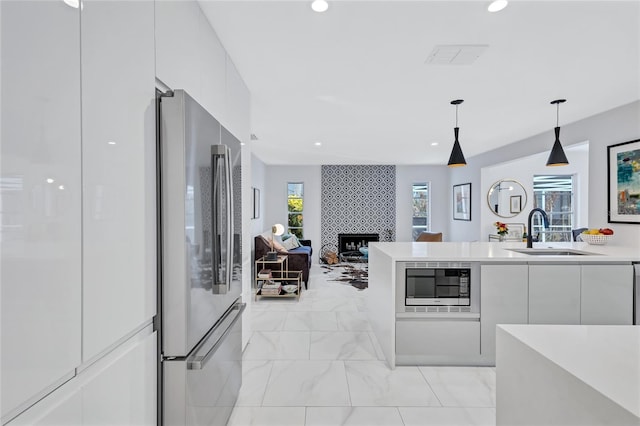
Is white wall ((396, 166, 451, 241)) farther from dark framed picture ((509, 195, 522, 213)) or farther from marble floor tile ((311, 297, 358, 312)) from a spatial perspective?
marble floor tile ((311, 297, 358, 312))

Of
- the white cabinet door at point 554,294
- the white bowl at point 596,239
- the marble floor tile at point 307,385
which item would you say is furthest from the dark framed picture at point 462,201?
the marble floor tile at point 307,385

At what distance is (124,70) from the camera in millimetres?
1149

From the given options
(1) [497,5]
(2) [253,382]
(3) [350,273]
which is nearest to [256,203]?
(3) [350,273]

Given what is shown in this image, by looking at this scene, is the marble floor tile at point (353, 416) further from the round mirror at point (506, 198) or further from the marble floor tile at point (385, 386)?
the round mirror at point (506, 198)

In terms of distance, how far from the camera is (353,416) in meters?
2.02

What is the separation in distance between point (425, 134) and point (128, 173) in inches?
183

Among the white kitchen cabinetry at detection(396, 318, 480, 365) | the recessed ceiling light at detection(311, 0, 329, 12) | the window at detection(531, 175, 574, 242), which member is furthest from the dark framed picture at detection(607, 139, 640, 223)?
the recessed ceiling light at detection(311, 0, 329, 12)

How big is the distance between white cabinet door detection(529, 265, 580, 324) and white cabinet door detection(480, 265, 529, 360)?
6cm

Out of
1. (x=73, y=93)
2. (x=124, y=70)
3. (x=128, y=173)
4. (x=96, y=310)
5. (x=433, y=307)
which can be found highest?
(x=124, y=70)

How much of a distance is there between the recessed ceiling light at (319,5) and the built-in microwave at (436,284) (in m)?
1.91

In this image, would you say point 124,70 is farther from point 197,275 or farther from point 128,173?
point 197,275

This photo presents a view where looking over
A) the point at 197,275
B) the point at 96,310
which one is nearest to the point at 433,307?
the point at 197,275

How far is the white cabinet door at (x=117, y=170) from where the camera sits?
96cm

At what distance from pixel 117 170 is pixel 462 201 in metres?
7.55
